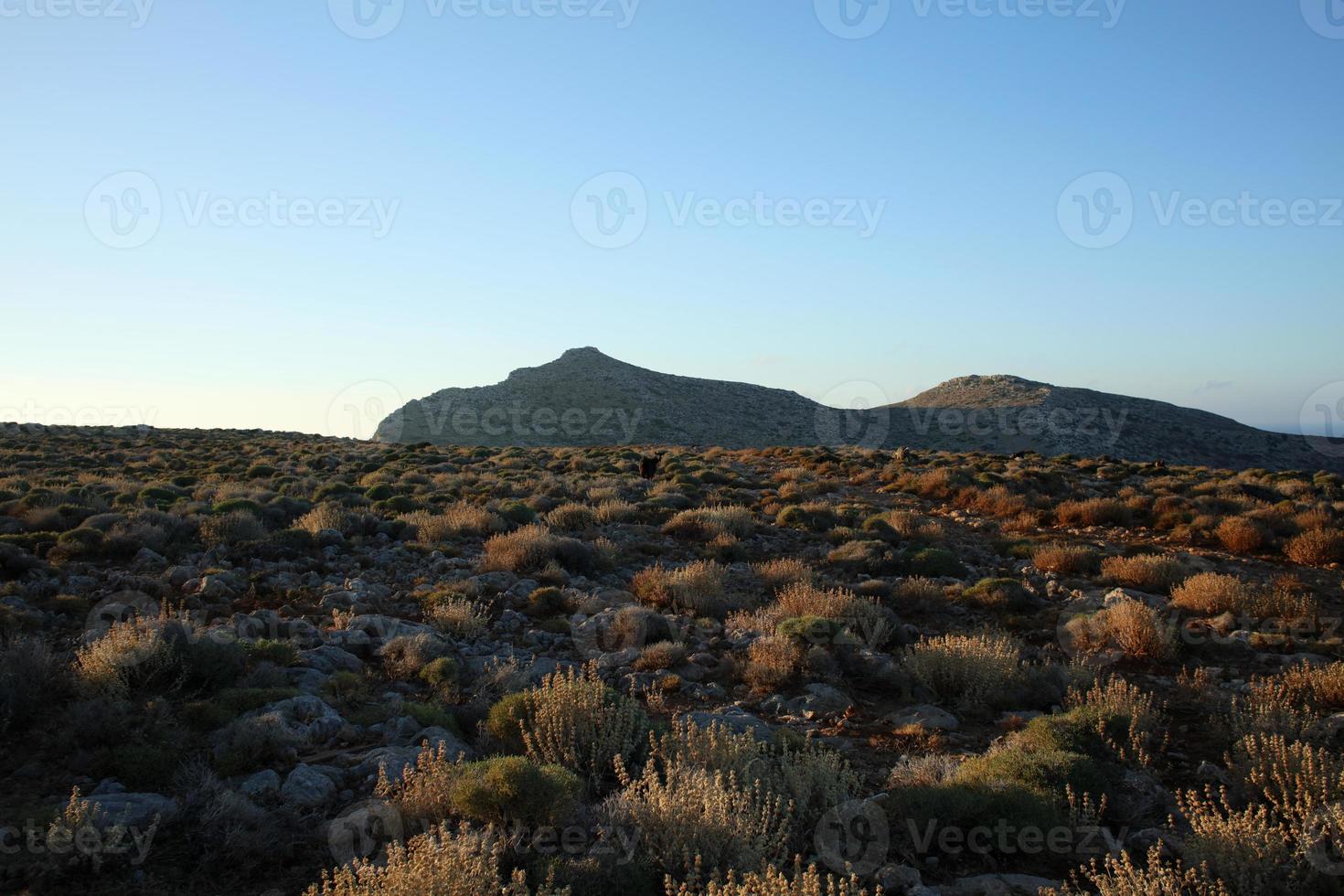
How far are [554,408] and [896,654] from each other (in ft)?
199

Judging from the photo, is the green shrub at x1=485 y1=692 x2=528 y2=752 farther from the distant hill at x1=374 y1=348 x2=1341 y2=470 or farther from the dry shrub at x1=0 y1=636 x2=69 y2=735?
the distant hill at x1=374 y1=348 x2=1341 y2=470

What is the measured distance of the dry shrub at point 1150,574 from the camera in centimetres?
1091

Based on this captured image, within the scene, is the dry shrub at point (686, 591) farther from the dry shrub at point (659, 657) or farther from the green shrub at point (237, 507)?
the green shrub at point (237, 507)

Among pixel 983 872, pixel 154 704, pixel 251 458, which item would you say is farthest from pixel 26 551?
pixel 251 458

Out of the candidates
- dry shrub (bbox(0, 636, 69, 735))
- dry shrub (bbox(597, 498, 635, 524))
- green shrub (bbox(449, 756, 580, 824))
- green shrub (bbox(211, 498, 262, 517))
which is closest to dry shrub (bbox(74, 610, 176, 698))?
dry shrub (bbox(0, 636, 69, 735))

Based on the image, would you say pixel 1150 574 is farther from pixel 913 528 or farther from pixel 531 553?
pixel 531 553

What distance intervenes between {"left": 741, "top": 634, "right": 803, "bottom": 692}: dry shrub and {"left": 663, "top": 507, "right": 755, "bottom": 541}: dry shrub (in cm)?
597

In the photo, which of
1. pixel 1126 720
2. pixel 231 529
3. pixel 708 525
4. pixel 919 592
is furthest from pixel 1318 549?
pixel 231 529

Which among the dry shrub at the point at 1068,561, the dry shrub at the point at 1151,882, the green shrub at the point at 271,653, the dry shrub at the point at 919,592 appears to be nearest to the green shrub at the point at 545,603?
the green shrub at the point at 271,653

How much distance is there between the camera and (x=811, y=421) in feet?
242

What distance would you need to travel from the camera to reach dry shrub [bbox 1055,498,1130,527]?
16859 millimetres

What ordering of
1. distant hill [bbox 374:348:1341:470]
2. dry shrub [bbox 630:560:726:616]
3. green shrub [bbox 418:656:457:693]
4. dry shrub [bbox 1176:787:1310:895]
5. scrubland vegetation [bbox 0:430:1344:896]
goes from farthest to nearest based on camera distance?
distant hill [bbox 374:348:1341:470], dry shrub [bbox 630:560:726:616], green shrub [bbox 418:656:457:693], scrubland vegetation [bbox 0:430:1344:896], dry shrub [bbox 1176:787:1310:895]

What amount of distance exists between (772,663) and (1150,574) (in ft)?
22.0

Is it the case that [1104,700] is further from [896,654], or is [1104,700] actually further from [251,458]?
[251,458]
